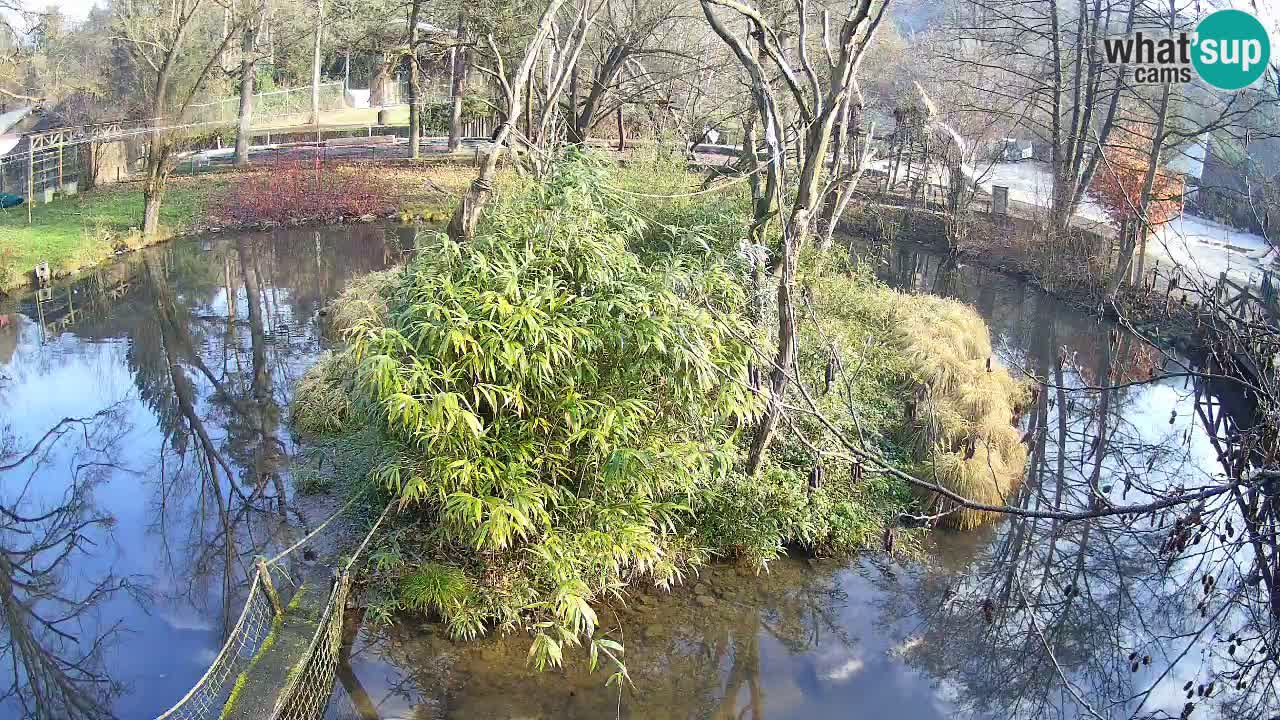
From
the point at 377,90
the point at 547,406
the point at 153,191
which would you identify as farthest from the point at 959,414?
the point at 377,90

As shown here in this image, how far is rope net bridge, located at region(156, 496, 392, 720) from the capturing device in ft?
17.1

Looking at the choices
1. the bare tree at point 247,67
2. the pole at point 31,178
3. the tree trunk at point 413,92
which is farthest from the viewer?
the tree trunk at point 413,92

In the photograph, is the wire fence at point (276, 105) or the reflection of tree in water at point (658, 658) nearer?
the reflection of tree in water at point (658, 658)

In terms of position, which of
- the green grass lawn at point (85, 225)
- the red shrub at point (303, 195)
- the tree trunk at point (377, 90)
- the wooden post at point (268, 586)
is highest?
the tree trunk at point (377, 90)

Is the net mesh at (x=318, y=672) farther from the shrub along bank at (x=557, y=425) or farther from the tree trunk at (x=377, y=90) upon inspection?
the tree trunk at (x=377, y=90)

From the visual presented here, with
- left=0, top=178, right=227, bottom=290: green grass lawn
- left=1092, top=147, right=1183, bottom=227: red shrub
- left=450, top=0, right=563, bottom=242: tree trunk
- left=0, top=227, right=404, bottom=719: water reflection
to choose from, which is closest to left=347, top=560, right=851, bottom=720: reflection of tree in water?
left=0, top=227, right=404, bottom=719: water reflection

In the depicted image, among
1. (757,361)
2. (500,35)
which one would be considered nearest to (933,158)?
(500,35)

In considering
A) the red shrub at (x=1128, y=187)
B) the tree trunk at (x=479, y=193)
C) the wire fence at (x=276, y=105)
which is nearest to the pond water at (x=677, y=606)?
the tree trunk at (x=479, y=193)

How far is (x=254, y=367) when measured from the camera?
38.1 ft

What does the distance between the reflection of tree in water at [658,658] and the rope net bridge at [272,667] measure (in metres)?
0.35

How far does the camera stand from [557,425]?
630 cm

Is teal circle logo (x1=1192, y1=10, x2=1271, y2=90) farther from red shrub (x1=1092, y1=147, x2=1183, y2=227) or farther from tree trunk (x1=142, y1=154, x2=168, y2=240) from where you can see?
tree trunk (x1=142, y1=154, x2=168, y2=240)

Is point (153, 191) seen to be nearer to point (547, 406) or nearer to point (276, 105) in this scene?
point (276, 105)

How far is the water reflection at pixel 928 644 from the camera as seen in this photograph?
5.96 m
